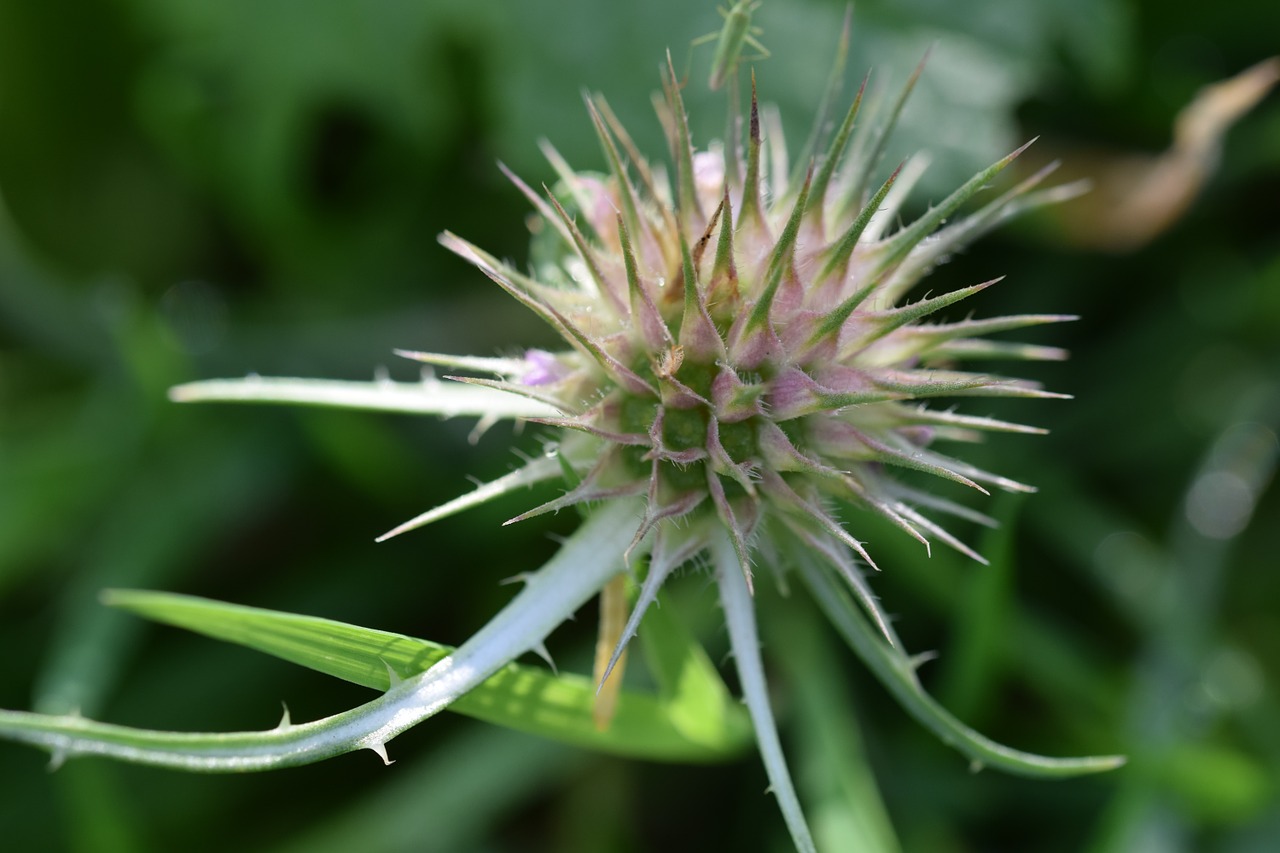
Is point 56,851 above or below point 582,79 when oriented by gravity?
below

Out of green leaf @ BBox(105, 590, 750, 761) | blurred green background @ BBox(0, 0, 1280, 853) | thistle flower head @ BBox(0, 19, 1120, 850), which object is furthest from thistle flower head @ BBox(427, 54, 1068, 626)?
blurred green background @ BBox(0, 0, 1280, 853)

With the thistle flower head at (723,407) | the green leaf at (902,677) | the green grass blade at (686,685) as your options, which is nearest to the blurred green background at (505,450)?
the green grass blade at (686,685)

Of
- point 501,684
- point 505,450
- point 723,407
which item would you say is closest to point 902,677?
point 723,407

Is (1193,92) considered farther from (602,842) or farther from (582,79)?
(602,842)

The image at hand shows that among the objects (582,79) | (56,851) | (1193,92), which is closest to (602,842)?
(56,851)

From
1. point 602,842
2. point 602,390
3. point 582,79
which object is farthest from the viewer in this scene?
point 582,79

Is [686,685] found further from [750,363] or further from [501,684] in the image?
[750,363]
